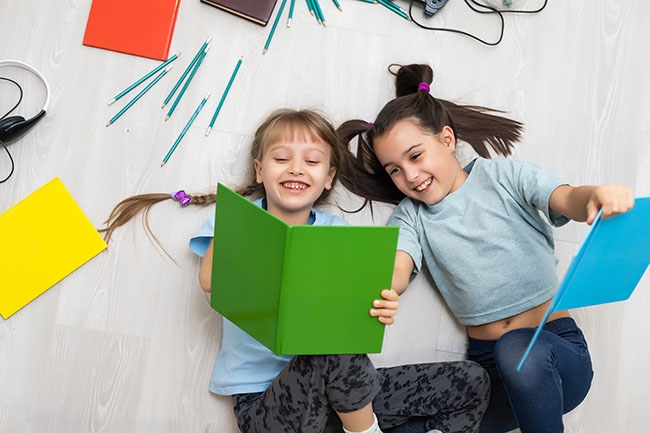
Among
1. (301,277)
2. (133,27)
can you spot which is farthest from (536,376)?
(133,27)

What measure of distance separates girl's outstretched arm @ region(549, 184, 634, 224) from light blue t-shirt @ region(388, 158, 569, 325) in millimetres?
98

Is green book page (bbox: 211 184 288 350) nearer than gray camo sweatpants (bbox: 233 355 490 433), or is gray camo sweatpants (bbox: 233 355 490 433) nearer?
green book page (bbox: 211 184 288 350)

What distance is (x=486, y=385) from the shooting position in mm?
1261

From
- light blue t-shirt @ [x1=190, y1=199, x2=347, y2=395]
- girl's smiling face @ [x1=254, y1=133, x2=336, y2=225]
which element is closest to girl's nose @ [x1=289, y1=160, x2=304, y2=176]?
girl's smiling face @ [x1=254, y1=133, x2=336, y2=225]

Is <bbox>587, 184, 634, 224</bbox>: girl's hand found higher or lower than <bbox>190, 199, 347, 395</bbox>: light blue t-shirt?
higher

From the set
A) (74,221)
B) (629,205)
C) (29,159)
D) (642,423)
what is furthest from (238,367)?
(642,423)

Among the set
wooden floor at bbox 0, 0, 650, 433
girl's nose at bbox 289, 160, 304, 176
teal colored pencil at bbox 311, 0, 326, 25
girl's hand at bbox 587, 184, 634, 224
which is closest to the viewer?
girl's hand at bbox 587, 184, 634, 224

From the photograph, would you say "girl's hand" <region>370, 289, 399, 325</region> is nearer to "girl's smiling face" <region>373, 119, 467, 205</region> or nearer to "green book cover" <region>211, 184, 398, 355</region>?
"green book cover" <region>211, 184, 398, 355</region>

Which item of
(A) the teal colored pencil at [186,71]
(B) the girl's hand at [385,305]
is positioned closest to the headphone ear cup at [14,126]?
(A) the teal colored pencil at [186,71]

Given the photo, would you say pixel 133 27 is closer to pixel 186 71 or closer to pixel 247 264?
pixel 186 71

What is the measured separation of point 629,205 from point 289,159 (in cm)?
61

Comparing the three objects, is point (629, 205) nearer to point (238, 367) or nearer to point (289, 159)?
point (289, 159)

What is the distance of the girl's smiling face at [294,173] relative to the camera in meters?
1.24

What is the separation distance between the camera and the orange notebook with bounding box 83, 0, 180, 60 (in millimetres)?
1400
